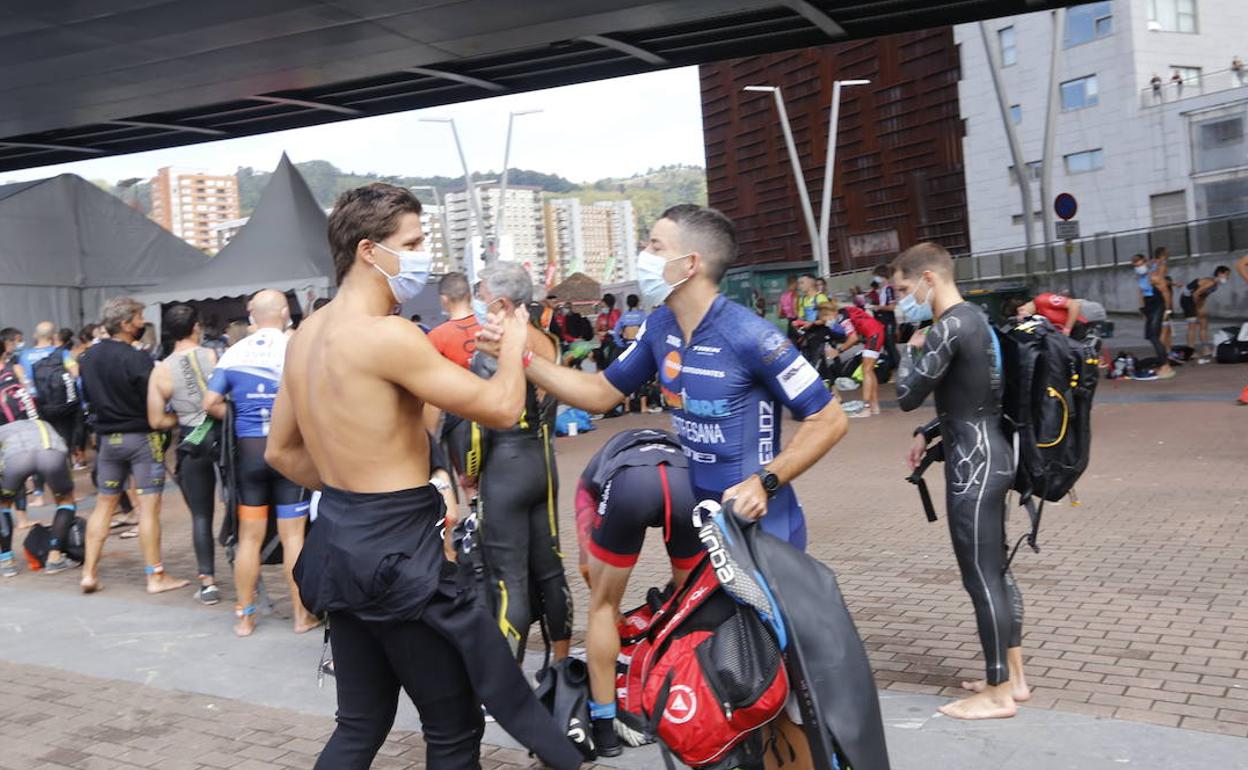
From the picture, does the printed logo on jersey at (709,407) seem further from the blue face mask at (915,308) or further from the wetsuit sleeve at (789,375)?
the blue face mask at (915,308)

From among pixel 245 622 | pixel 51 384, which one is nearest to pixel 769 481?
pixel 245 622

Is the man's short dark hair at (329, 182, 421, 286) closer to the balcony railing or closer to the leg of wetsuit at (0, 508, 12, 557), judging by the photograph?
the leg of wetsuit at (0, 508, 12, 557)

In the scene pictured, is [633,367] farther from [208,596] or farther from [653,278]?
[208,596]

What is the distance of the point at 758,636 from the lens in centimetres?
339

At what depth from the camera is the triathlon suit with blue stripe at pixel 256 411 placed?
22.6 feet

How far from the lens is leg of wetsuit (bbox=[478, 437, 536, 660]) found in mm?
4957

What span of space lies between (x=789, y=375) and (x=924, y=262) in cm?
152

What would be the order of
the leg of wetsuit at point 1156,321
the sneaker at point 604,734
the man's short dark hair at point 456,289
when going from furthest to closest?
the leg of wetsuit at point 1156,321
the man's short dark hair at point 456,289
the sneaker at point 604,734

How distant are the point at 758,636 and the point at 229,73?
44.7ft

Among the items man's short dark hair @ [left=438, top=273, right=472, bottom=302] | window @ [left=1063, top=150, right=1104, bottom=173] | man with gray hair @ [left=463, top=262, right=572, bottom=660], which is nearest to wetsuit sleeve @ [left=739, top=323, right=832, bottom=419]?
man with gray hair @ [left=463, top=262, right=572, bottom=660]

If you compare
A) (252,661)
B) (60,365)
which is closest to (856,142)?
(60,365)

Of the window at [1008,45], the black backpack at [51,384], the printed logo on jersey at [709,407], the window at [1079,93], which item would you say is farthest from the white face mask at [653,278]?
the window at [1008,45]

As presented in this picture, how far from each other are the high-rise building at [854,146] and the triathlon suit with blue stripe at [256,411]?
131 feet

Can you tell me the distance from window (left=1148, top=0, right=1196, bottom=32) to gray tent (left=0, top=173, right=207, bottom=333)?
35279 mm
